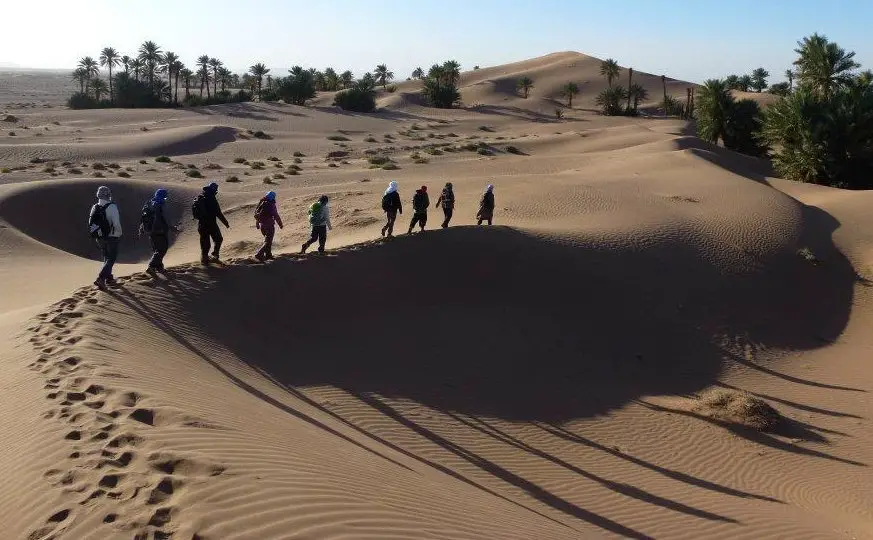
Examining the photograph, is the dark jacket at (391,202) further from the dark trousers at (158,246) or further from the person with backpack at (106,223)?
the person with backpack at (106,223)

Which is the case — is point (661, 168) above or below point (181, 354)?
above

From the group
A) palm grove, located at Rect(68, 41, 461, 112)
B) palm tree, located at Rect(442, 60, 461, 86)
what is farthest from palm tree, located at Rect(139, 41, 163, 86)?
palm tree, located at Rect(442, 60, 461, 86)

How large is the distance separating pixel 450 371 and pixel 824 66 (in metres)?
35.9

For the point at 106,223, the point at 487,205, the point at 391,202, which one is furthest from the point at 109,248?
the point at 487,205

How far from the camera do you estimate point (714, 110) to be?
146ft

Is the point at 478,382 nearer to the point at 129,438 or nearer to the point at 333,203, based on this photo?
the point at 129,438

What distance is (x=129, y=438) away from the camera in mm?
6301

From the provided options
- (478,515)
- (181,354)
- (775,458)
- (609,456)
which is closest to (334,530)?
(478,515)

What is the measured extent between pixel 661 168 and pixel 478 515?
29.6m

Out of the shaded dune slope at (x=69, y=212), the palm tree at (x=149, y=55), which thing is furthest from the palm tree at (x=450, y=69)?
the shaded dune slope at (x=69, y=212)

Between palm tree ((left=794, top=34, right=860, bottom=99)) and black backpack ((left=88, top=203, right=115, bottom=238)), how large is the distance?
37.7 meters

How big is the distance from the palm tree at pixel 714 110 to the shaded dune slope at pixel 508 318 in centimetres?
2600

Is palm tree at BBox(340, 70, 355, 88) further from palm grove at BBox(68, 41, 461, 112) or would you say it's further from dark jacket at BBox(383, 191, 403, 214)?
dark jacket at BBox(383, 191, 403, 214)

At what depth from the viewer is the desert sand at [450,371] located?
19.5 ft
